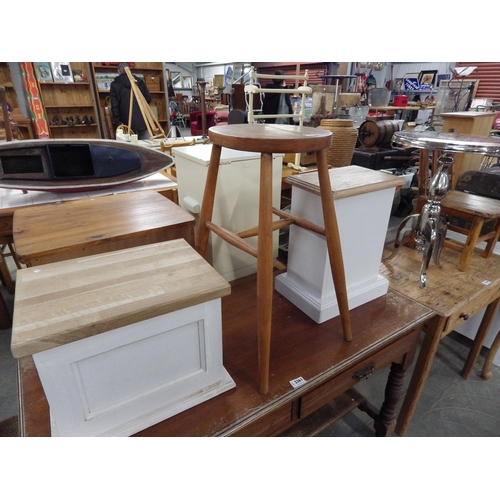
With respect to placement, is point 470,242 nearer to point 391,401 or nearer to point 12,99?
point 391,401

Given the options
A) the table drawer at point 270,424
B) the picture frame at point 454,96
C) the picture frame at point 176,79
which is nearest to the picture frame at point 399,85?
the picture frame at point 454,96

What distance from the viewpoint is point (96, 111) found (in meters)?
4.93

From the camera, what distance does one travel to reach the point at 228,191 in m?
1.04

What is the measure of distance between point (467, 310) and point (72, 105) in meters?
5.37

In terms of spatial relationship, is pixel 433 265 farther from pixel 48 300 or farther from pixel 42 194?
pixel 42 194

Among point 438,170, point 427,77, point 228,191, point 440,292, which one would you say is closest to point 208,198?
point 228,191

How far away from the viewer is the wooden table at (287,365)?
70 centimetres

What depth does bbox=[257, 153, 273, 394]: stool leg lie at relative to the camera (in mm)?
677

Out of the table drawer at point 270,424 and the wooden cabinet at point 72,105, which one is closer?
the table drawer at point 270,424

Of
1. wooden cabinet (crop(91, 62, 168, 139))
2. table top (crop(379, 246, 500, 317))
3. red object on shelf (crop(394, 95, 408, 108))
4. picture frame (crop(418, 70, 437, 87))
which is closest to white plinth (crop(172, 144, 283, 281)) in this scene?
table top (crop(379, 246, 500, 317))

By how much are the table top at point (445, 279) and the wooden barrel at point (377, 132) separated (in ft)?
4.27

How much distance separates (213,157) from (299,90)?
4.38 ft

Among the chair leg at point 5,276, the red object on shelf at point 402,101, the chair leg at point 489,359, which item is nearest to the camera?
the chair leg at point 489,359

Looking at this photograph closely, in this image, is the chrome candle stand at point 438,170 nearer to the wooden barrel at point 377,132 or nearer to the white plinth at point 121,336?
the white plinth at point 121,336
